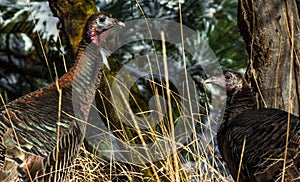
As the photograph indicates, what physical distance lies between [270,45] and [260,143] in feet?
2.62

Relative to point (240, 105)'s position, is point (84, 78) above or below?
above

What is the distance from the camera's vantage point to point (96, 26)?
3869 millimetres

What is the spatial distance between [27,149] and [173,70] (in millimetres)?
2003

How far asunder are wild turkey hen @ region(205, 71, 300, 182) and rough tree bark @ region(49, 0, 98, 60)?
1.15 metres

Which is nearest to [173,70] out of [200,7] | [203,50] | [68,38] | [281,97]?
[203,50]

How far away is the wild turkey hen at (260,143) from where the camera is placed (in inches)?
120

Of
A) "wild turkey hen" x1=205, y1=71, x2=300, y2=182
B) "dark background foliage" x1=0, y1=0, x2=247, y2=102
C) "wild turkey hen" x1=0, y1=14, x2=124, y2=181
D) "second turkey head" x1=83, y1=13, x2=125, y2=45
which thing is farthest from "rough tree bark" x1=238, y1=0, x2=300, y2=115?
"dark background foliage" x1=0, y1=0, x2=247, y2=102

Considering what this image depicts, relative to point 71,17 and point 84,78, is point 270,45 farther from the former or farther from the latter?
point 71,17

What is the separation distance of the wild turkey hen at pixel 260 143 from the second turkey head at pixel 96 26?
2.89 feet

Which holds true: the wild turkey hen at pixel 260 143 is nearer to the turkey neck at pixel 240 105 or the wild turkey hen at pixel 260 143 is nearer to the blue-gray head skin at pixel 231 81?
the turkey neck at pixel 240 105

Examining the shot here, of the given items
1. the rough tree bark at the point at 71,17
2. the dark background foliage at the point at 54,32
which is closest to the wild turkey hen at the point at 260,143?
the rough tree bark at the point at 71,17

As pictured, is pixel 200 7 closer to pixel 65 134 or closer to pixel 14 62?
pixel 14 62

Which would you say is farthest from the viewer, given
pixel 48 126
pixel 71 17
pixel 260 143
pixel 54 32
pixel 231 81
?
pixel 54 32

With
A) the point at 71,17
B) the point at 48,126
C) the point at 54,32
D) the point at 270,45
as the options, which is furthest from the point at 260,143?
the point at 54,32
